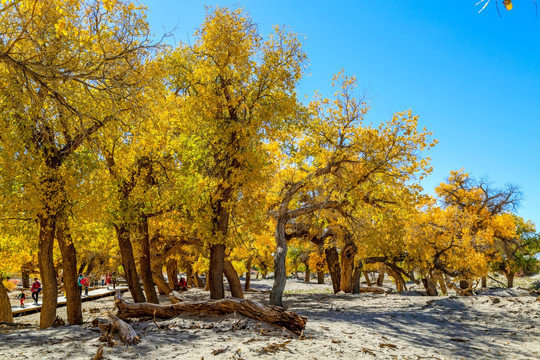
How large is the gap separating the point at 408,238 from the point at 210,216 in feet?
43.9

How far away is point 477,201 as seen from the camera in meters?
30.8

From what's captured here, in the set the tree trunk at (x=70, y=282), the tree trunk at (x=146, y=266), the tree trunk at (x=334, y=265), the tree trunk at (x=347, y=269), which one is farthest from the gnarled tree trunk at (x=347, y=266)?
the tree trunk at (x=70, y=282)

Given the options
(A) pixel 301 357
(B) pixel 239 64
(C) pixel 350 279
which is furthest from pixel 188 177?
(C) pixel 350 279

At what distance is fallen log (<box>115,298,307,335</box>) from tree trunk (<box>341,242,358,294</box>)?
1524 centimetres

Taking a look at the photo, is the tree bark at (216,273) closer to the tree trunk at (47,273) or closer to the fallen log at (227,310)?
the fallen log at (227,310)

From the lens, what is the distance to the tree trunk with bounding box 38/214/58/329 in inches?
439

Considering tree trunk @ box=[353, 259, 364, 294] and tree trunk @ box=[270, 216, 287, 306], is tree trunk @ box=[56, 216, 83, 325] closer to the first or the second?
tree trunk @ box=[270, 216, 287, 306]

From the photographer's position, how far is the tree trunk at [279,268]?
1534cm

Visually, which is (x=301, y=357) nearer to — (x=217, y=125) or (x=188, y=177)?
(x=188, y=177)

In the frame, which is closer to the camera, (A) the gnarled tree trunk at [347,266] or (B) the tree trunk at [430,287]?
(B) the tree trunk at [430,287]

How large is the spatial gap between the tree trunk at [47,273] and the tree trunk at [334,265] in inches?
667

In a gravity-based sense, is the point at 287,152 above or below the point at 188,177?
above

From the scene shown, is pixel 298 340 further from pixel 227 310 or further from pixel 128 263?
pixel 128 263

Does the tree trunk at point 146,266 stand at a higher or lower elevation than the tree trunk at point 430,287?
higher
